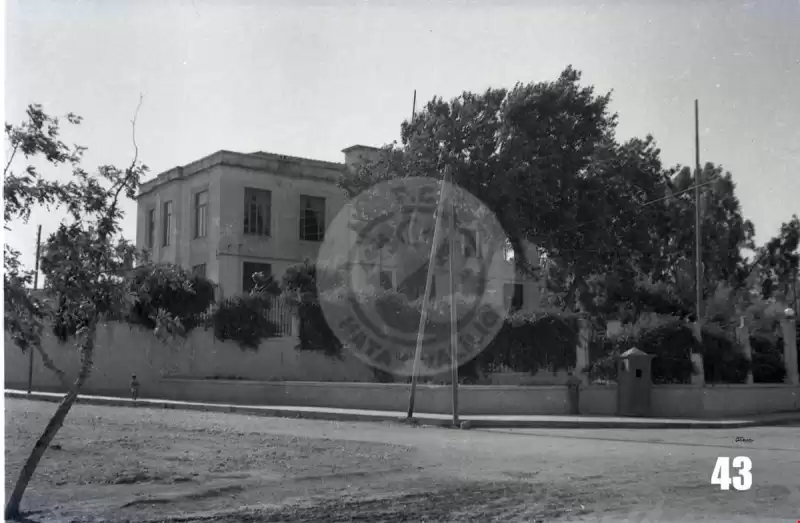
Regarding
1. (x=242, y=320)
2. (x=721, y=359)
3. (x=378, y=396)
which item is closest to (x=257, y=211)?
(x=242, y=320)

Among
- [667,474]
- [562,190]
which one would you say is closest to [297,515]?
[667,474]

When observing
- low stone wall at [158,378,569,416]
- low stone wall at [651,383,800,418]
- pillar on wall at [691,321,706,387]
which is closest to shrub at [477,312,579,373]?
low stone wall at [158,378,569,416]

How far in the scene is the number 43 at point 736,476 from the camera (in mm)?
10031

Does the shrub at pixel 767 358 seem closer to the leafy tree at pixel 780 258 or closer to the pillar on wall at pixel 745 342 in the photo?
the pillar on wall at pixel 745 342

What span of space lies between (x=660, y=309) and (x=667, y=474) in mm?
19903

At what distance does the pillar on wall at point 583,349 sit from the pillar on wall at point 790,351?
23.4 ft

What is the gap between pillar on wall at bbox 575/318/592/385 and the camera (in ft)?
79.4

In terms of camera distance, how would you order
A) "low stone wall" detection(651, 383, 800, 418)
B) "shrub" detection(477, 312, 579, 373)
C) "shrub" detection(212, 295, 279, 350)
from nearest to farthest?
"low stone wall" detection(651, 383, 800, 418) < "shrub" detection(477, 312, 579, 373) < "shrub" detection(212, 295, 279, 350)

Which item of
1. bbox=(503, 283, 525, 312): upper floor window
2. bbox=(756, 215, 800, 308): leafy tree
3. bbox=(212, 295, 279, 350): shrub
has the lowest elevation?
bbox=(212, 295, 279, 350): shrub

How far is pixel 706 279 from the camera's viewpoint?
40.3m

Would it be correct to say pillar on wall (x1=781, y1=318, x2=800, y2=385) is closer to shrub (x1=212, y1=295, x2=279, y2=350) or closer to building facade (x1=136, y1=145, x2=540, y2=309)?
building facade (x1=136, y1=145, x2=540, y2=309)

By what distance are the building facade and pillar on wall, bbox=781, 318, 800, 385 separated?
10.9 m

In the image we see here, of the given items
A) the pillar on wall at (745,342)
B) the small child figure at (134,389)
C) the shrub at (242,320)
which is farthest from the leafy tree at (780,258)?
the small child figure at (134,389)

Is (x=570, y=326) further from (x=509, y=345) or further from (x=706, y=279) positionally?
(x=706, y=279)
